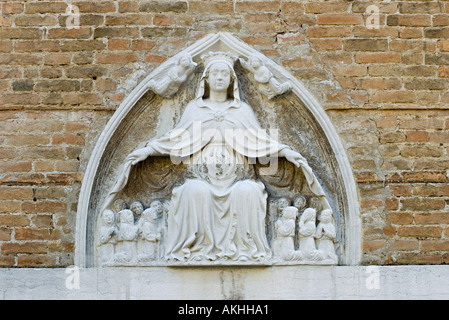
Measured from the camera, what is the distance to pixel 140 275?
6449 millimetres

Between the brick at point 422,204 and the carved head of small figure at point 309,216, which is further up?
the brick at point 422,204

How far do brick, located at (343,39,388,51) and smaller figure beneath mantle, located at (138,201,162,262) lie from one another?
1756 mm

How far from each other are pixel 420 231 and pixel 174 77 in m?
1.95

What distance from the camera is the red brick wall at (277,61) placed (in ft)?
21.4

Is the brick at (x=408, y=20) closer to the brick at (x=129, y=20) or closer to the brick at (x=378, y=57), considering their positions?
the brick at (x=378, y=57)

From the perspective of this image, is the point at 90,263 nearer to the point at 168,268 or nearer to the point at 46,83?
the point at 168,268

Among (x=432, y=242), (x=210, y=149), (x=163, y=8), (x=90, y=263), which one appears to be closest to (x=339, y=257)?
(x=432, y=242)

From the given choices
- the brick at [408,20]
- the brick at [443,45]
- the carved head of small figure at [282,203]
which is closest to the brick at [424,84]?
the brick at [443,45]

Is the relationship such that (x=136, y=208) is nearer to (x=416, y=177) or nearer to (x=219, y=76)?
(x=219, y=76)

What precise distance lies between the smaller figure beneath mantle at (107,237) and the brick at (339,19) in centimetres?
198

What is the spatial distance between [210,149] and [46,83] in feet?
4.05

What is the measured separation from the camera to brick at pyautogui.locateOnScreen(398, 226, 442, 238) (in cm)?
649

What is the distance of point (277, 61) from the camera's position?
6.73 meters

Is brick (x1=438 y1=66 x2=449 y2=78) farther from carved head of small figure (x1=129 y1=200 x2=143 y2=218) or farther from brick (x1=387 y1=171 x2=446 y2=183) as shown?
carved head of small figure (x1=129 y1=200 x2=143 y2=218)
